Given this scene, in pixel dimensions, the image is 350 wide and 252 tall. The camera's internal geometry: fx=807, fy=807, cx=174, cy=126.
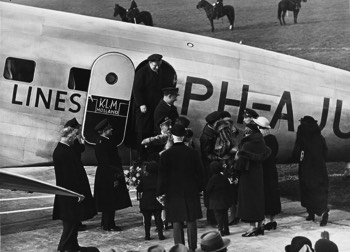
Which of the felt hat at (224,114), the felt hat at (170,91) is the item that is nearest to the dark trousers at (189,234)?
the felt hat at (224,114)

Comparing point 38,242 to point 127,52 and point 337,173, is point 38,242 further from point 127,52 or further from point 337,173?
point 337,173

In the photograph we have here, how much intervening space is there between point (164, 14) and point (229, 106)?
213 inches

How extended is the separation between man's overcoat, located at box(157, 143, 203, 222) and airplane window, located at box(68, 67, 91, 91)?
2.76 metres

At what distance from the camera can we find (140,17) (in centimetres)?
1739

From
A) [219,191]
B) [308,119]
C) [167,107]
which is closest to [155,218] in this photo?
[219,191]

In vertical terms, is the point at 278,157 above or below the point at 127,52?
below

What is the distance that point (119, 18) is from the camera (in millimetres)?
17297

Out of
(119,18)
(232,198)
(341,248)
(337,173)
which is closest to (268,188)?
(232,198)

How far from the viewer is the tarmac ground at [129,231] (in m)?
11.0

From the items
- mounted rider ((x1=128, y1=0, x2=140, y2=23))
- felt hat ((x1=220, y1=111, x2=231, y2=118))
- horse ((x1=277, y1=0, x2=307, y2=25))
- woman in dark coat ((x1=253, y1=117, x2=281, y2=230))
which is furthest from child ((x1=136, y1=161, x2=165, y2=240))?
horse ((x1=277, y1=0, x2=307, y2=25))

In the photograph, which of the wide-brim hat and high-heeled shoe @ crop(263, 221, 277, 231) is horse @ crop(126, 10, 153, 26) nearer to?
the wide-brim hat

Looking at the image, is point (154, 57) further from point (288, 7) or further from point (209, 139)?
point (288, 7)

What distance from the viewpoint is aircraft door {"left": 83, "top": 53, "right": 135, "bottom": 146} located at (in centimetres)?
1232

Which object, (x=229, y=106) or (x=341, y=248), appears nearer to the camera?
(x=341, y=248)
